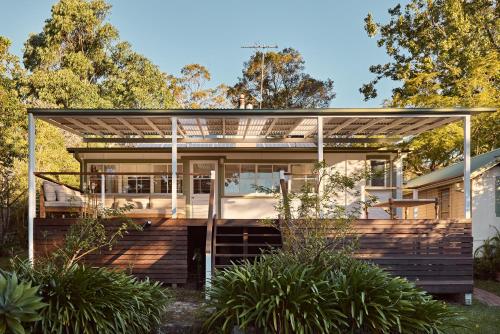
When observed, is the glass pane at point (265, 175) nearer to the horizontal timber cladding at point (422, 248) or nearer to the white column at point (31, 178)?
the horizontal timber cladding at point (422, 248)

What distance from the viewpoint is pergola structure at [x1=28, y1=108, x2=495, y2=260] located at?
1248 cm

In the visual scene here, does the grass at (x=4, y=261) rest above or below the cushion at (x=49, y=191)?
below

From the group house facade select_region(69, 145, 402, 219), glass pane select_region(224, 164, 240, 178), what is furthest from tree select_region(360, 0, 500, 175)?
glass pane select_region(224, 164, 240, 178)

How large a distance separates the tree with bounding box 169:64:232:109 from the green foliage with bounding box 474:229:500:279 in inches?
944

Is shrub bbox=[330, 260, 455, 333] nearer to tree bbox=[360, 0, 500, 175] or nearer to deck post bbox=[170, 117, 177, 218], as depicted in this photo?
deck post bbox=[170, 117, 177, 218]

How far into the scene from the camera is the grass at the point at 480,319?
885 cm

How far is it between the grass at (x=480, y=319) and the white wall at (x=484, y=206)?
5716 millimetres

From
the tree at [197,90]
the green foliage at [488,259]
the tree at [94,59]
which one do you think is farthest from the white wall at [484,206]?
the tree at [197,90]

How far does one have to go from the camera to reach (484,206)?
56.4 ft

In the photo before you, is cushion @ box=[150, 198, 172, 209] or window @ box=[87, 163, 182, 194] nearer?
cushion @ box=[150, 198, 172, 209]

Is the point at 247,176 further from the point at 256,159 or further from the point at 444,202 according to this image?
the point at 444,202

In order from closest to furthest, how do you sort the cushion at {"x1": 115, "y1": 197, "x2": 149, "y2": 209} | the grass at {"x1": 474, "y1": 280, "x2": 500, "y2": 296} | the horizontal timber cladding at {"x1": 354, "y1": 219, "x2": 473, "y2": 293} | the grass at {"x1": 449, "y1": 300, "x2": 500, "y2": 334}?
the grass at {"x1": 449, "y1": 300, "x2": 500, "y2": 334}, the horizontal timber cladding at {"x1": 354, "y1": 219, "x2": 473, "y2": 293}, the grass at {"x1": 474, "y1": 280, "x2": 500, "y2": 296}, the cushion at {"x1": 115, "y1": 197, "x2": 149, "y2": 209}

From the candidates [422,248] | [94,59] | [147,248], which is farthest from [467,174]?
[94,59]

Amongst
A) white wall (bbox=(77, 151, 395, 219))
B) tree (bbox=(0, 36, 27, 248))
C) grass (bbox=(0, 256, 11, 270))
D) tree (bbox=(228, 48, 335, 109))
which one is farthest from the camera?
tree (bbox=(228, 48, 335, 109))
